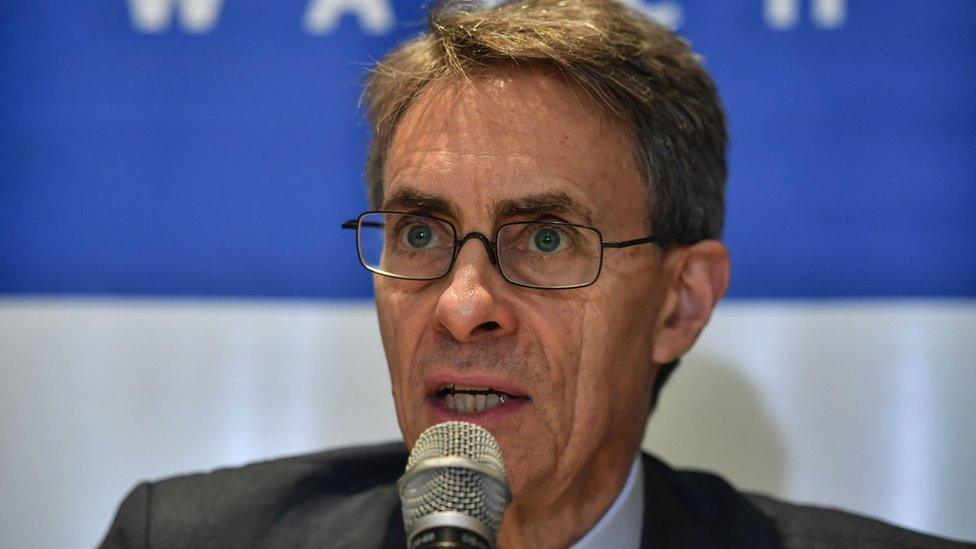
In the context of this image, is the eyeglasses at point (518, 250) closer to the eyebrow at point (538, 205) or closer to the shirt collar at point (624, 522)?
the eyebrow at point (538, 205)

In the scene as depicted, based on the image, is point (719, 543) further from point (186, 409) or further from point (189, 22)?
point (189, 22)

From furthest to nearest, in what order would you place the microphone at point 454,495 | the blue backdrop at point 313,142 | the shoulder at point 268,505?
1. the blue backdrop at point 313,142
2. the shoulder at point 268,505
3. the microphone at point 454,495

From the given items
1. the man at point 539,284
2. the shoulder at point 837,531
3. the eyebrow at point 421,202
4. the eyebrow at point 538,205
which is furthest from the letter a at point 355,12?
the shoulder at point 837,531

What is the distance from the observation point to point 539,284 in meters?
1.64

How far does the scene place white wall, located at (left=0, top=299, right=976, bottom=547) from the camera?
2.29 meters

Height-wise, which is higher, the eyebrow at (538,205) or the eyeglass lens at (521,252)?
the eyebrow at (538,205)

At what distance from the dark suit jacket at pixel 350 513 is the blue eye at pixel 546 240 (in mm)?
572

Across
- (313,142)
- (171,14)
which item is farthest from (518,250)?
(171,14)

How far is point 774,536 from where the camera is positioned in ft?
6.39

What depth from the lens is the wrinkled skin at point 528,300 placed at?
1.58 m

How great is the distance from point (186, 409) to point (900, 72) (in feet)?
5.85

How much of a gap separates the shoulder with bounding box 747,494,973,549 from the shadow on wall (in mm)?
324

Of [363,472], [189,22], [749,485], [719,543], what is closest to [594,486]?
[719,543]

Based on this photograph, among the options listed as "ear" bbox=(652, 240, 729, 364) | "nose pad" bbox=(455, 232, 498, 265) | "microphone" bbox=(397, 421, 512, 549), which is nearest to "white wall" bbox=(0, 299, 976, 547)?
"ear" bbox=(652, 240, 729, 364)
